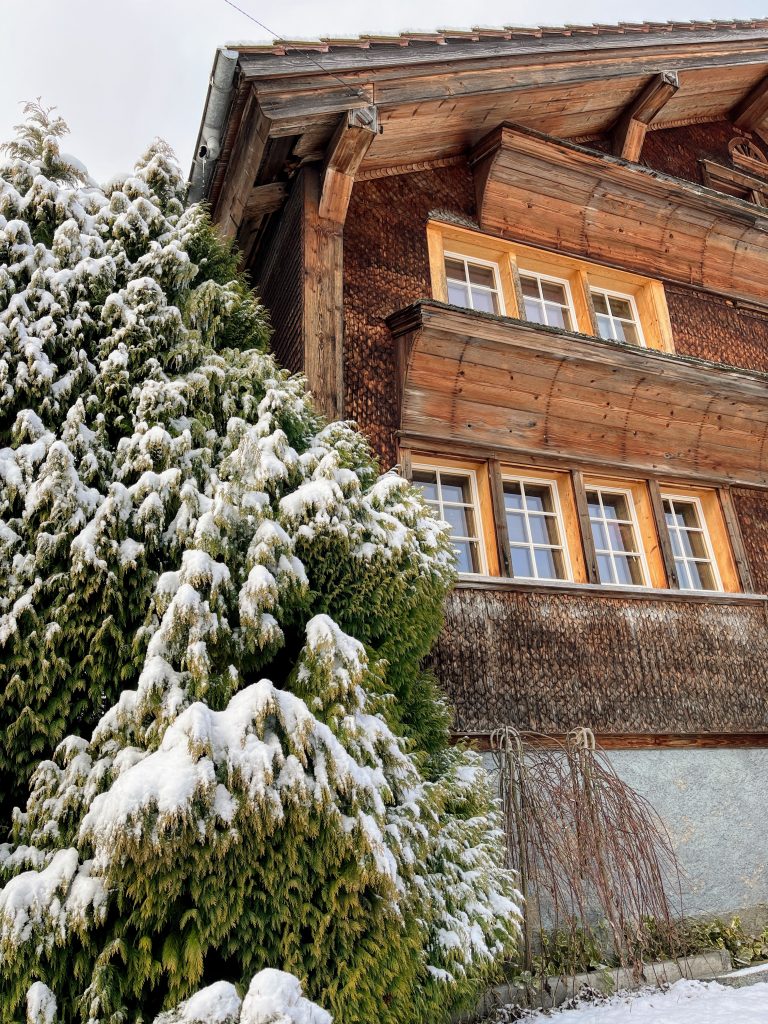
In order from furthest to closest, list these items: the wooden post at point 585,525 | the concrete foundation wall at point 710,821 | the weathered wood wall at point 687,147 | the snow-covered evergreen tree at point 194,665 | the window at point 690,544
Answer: the weathered wood wall at point 687,147, the window at point 690,544, the wooden post at point 585,525, the concrete foundation wall at point 710,821, the snow-covered evergreen tree at point 194,665

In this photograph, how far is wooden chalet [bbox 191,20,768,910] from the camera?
22.5 ft

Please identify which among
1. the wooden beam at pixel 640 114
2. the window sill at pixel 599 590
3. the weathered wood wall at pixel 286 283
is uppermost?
the wooden beam at pixel 640 114

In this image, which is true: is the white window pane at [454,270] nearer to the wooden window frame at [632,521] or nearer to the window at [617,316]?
the window at [617,316]

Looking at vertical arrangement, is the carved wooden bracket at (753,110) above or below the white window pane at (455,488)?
above

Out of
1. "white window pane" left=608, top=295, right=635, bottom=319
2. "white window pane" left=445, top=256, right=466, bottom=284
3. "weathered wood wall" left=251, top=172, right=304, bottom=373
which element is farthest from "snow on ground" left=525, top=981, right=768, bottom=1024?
"white window pane" left=608, top=295, right=635, bottom=319

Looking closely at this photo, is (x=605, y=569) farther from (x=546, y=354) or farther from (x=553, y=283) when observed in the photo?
(x=553, y=283)

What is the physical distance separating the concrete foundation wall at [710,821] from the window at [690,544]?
1.74m

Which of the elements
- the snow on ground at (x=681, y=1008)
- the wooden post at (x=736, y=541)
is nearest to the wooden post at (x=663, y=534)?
the wooden post at (x=736, y=541)

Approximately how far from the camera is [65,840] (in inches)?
143

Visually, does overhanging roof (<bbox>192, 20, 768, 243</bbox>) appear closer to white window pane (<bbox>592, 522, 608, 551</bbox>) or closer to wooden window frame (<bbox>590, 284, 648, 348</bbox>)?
wooden window frame (<bbox>590, 284, 648, 348</bbox>)

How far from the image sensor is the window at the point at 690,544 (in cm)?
824

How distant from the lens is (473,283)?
28.3 feet

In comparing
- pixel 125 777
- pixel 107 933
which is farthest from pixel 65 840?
pixel 125 777

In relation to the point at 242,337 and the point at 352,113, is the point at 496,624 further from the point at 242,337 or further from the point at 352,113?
the point at 352,113
